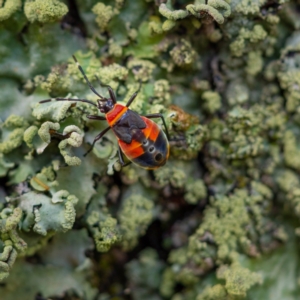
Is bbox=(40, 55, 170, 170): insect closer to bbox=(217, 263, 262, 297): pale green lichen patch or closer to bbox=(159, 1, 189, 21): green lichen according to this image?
bbox=(159, 1, 189, 21): green lichen

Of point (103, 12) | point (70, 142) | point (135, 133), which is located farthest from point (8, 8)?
point (135, 133)

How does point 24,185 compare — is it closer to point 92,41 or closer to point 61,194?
point 61,194

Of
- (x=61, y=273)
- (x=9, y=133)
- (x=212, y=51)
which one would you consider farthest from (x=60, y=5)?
(x=61, y=273)

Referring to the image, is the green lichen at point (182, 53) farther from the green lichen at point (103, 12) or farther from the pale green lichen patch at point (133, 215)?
the pale green lichen patch at point (133, 215)

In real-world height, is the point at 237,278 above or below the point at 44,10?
below

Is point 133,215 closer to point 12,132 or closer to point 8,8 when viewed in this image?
point 12,132

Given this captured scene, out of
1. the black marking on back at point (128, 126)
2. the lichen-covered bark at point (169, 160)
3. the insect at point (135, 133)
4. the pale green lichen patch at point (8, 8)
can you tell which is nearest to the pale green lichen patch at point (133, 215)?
the lichen-covered bark at point (169, 160)
